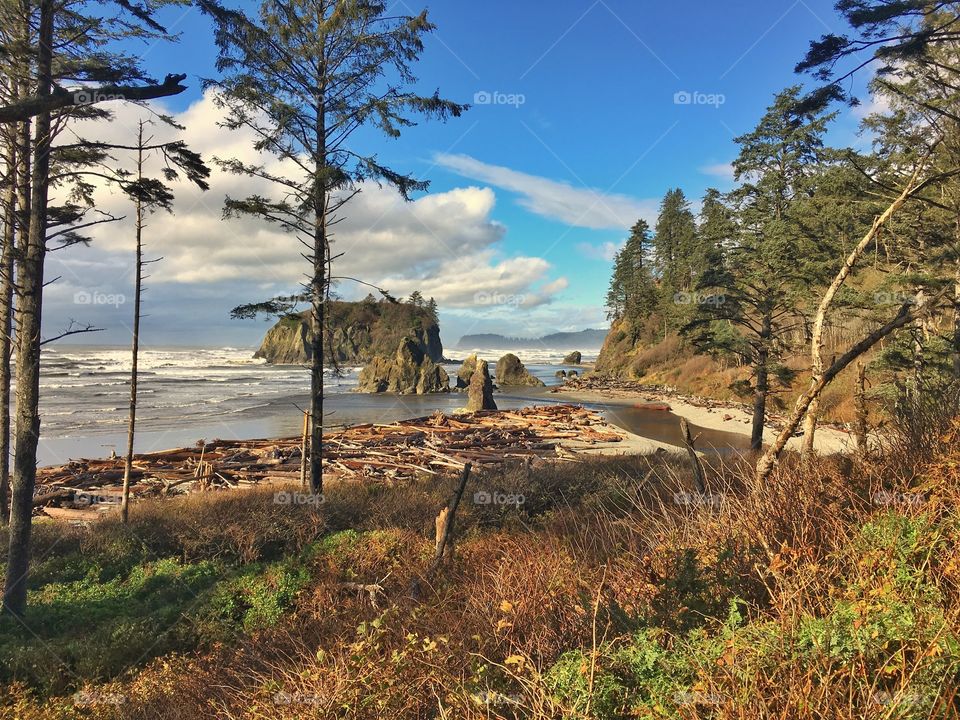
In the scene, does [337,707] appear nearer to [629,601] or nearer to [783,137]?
[629,601]

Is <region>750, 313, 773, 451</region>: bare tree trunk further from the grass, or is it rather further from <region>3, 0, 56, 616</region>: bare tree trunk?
<region>3, 0, 56, 616</region>: bare tree trunk

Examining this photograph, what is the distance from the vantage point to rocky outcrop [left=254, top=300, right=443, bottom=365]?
1229cm

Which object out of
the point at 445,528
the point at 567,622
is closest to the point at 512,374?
the point at 445,528

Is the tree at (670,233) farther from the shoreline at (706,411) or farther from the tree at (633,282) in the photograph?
the shoreline at (706,411)

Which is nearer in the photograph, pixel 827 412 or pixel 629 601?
pixel 629 601

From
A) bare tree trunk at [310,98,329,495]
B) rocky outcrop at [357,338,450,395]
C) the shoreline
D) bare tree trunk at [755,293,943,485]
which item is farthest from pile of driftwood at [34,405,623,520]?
rocky outcrop at [357,338,450,395]

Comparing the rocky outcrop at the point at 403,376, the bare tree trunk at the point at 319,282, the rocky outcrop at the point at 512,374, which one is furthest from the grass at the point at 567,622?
the rocky outcrop at the point at 512,374

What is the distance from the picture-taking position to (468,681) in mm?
3297

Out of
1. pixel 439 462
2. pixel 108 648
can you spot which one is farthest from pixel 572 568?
pixel 439 462

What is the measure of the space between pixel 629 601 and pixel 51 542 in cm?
1271

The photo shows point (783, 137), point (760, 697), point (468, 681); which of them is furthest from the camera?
point (783, 137)

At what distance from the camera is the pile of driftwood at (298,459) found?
15.8 meters

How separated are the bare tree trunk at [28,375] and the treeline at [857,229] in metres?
10.4

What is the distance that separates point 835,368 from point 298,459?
19.6m
